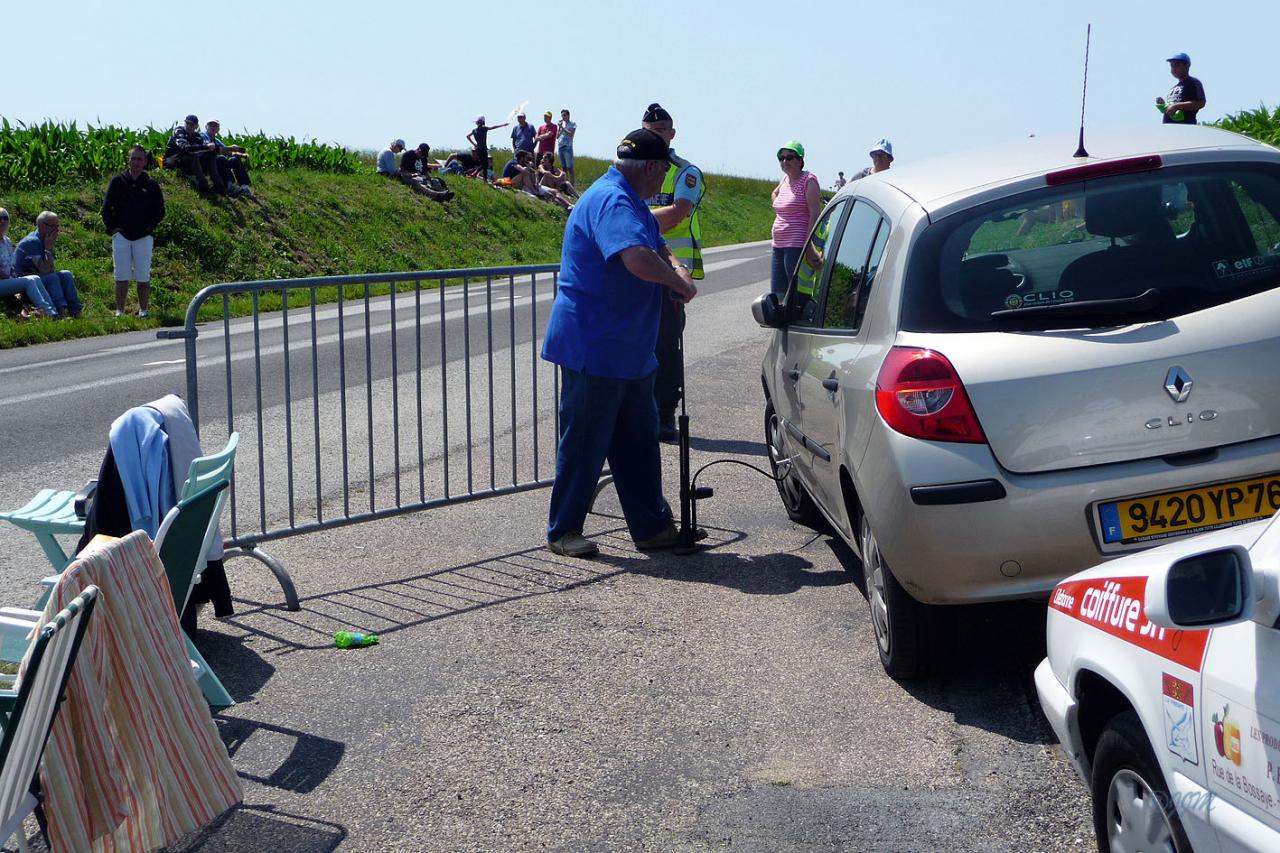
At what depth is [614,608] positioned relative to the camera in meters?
5.94

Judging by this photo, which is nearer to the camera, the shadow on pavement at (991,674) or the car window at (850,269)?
the shadow on pavement at (991,674)

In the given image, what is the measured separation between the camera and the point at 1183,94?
14.6 m

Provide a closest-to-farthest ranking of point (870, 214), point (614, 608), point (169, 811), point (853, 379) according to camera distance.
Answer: point (169, 811) → point (853, 379) → point (870, 214) → point (614, 608)

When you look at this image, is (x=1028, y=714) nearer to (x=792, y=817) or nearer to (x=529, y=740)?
(x=792, y=817)

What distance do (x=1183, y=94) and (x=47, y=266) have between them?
1486cm

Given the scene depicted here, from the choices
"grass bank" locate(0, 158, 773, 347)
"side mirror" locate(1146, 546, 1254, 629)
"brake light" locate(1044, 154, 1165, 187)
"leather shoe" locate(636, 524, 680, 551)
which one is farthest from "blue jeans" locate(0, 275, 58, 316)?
"side mirror" locate(1146, 546, 1254, 629)

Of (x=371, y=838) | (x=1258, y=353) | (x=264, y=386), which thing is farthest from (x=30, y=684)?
(x=264, y=386)

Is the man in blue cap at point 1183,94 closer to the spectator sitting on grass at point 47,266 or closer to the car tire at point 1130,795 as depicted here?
the car tire at point 1130,795

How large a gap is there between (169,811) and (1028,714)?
2665 millimetres

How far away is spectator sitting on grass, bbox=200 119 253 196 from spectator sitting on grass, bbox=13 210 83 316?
366 inches

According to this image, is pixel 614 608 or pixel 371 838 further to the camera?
pixel 614 608

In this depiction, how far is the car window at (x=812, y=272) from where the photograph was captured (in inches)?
243

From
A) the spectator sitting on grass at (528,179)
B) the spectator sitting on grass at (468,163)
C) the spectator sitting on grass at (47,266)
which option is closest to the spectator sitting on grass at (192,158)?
the spectator sitting on grass at (47,266)

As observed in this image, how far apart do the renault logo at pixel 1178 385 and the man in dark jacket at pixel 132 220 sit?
18073mm
